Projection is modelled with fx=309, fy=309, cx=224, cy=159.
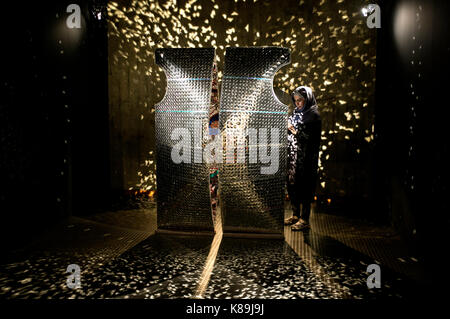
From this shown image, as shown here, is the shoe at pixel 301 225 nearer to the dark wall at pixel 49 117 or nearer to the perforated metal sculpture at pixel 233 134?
the perforated metal sculpture at pixel 233 134

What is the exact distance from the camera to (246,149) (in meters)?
2.87

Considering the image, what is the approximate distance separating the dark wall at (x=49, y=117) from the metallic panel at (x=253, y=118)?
1.83 metres

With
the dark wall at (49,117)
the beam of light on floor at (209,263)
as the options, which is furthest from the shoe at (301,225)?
the dark wall at (49,117)

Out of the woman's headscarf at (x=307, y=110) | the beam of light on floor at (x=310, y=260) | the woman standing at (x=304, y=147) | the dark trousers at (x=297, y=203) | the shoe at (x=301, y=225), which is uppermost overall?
the woman's headscarf at (x=307, y=110)

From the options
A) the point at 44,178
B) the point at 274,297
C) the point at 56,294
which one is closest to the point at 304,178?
the point at 274,297

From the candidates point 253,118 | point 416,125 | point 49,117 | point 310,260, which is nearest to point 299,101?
point 253,118

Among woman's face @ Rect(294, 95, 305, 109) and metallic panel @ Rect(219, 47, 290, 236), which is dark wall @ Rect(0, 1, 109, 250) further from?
woman's face @ Rect(294, 95, 305, 109)

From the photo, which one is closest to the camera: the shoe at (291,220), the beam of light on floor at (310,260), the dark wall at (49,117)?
the beam of light on floor at (310,260)

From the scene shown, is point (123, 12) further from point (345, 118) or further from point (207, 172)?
point (345, 118)

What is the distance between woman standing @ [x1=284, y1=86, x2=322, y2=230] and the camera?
10.1 feet

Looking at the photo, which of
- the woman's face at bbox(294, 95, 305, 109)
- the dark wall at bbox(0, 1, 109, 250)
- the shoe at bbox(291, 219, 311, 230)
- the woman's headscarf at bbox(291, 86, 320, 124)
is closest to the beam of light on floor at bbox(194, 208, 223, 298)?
the shoe at bbox(291, 219, 311, 230)

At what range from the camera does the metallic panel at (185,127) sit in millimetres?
2850

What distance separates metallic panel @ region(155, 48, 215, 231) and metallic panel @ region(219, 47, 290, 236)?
7.2 inches

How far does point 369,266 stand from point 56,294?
86.9 inches
